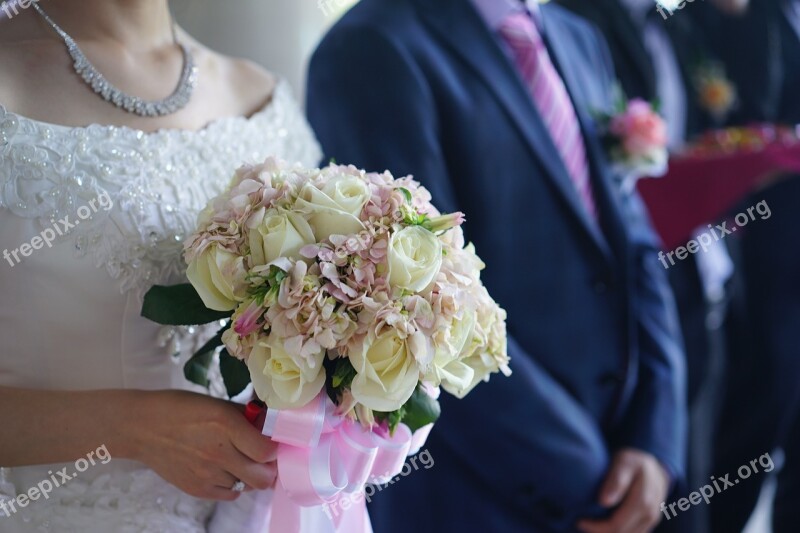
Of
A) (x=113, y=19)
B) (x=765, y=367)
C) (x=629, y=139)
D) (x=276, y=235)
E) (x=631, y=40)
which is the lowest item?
(x=765, y=367)

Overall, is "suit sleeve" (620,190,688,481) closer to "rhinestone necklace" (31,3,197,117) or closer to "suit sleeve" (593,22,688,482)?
"suit sleeve" (593,22,688,482)

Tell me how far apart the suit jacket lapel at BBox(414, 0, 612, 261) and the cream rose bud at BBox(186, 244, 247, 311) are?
712 mm

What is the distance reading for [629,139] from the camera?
1752 millimetres

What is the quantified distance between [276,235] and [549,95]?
87 centimetres

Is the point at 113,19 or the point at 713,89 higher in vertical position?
the point at 113,19

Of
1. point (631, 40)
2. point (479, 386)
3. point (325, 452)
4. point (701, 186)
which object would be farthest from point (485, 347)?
point (631, 40)

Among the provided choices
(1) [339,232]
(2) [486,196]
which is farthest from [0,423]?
(2) [486,196]

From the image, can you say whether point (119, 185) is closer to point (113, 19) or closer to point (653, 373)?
point (113, 19)

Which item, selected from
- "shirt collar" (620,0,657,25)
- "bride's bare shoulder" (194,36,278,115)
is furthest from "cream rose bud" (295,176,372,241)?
"shirt collar" (620,0,657,25)

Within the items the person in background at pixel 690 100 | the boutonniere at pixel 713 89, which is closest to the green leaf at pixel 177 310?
the person in background at pixel 690 100

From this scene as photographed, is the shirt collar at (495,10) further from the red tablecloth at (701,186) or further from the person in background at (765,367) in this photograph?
the person in background at (765,367)

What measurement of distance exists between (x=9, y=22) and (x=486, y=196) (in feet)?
2.47

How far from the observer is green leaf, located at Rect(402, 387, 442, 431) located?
0.87m

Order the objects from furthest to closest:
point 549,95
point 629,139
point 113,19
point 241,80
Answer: point 629,139
point 549,95
point 241,80
point 113,19
